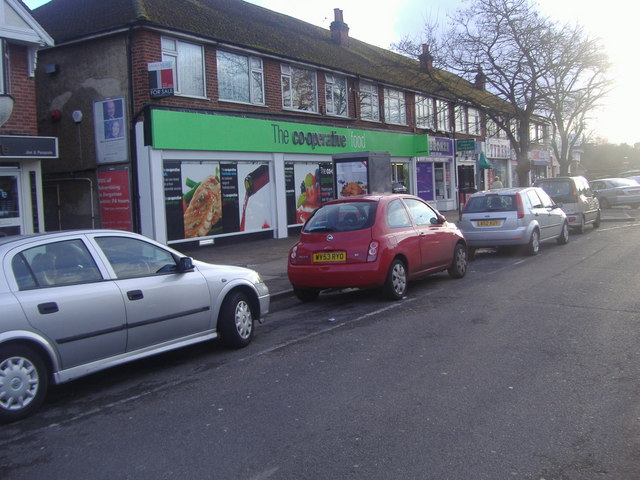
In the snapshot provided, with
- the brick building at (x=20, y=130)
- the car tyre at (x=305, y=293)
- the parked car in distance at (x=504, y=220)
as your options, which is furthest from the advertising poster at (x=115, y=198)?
the parked car in distance at (x=504, y=220)

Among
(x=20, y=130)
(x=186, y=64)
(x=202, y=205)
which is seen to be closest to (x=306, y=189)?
(x=202, y=205)

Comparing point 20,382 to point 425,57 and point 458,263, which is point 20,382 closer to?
point 458,263

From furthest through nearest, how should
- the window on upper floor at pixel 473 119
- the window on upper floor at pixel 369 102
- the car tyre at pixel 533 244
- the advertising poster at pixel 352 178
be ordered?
1. the window on upper floor at pixel 473 119
2. the window on upper floor at pixel 369 102
3. the advertising poster at pixel 352 178
4. the car tyre at pixel 533 244

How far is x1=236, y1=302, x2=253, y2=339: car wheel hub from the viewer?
699 cm

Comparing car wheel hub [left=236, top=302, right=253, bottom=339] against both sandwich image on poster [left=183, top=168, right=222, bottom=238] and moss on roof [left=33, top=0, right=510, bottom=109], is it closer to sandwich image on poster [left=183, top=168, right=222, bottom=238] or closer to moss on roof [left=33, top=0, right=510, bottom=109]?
sandwich image on poster [left=183, top=168, right=222, bottom=238]

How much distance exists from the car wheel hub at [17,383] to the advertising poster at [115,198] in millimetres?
11305

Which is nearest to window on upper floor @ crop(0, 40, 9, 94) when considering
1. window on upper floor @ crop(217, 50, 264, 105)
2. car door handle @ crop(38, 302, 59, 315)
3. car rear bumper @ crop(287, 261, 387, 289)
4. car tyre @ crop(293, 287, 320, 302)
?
window on upper floor @ crop(217, 50, 264, 105)

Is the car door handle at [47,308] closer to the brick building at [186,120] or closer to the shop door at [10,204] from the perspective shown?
the shop door at [10,204]

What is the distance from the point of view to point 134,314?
5.80 m

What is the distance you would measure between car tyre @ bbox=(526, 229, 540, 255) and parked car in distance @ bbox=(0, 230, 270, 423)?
9.03 meters

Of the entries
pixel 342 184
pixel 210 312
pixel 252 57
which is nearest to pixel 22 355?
pixel 210 312

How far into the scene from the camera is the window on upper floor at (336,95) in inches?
908

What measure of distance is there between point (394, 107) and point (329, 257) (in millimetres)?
20081

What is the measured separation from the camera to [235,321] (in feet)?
22.6
